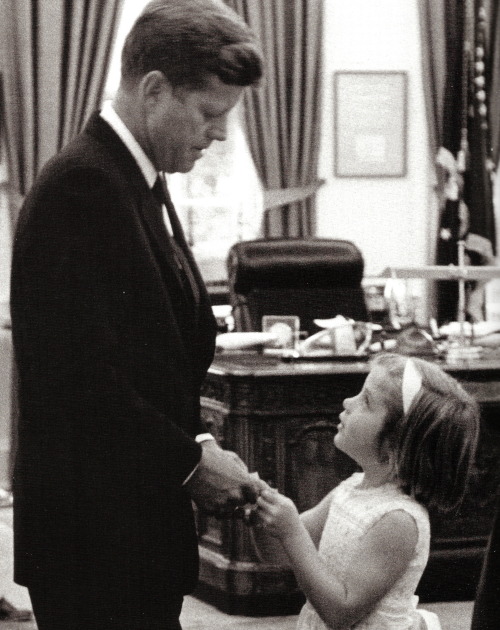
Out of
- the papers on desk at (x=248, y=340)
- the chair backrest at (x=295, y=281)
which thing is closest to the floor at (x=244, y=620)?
the papers on desk at (x=248, y=340)

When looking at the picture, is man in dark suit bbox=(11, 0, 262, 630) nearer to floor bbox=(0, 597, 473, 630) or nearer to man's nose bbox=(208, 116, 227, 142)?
man's nose bbox=(208, 116, 227, 142)

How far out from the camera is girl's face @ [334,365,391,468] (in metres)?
2.32

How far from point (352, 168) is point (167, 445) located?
19.5 feet

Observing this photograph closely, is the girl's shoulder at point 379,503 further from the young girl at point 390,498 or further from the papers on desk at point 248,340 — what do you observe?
the papers on desk at point 248,340

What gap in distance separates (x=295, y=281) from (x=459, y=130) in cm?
257

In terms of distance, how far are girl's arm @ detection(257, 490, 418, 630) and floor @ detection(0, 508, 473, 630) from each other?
1851mm

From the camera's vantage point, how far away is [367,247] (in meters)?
7.58

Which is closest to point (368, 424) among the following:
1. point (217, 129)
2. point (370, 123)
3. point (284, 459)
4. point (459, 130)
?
point (217, 129)

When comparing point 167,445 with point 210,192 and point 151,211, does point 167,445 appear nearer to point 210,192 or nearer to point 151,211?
point 151,211

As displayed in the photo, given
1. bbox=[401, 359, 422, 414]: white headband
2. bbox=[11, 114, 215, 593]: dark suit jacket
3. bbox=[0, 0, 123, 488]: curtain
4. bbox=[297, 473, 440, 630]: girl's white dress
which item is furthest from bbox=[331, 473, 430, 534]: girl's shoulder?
bbox=[0, 0, 123, 488]: curtain

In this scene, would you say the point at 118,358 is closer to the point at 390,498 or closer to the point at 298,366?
the point at 390,498

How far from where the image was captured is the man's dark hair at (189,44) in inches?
67.2

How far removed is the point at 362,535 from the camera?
2.31 meters

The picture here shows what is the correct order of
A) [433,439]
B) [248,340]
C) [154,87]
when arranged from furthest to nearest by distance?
[248,340] < [433,439] < [154,87]
